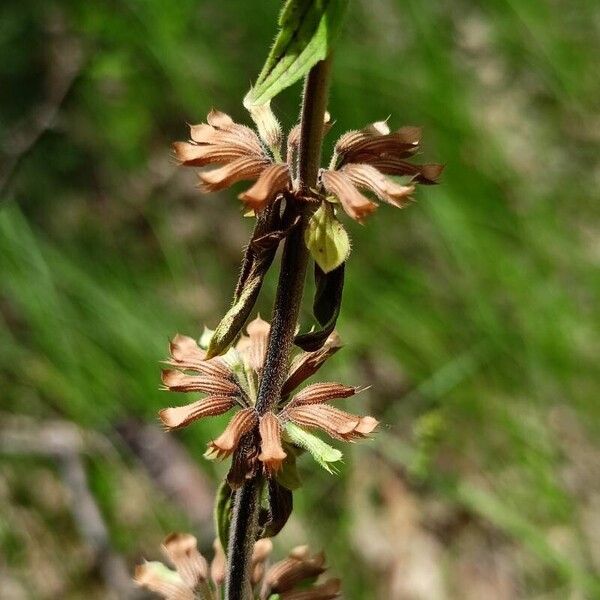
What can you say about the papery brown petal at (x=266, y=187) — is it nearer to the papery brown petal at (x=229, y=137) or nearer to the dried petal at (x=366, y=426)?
the papery brown petal at (x=229, y=137)

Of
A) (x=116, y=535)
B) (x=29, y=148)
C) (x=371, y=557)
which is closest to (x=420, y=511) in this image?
(x=371, y=557)

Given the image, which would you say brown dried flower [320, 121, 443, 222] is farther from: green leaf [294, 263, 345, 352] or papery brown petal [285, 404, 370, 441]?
papery brown petal [285, 404, 370, 441]

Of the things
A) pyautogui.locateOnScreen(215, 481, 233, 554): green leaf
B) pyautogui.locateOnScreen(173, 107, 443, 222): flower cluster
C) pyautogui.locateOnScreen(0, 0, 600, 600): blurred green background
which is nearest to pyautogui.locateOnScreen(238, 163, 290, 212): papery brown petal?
pyautogui.locateOnScreen(173, 107, 443, 222): flower cluster

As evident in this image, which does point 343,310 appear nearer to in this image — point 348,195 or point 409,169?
point 409,169

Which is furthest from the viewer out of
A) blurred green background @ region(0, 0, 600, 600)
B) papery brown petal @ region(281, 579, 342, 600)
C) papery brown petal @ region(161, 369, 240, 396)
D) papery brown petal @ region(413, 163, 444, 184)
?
blurred green background @ region(0, 0, 600, 600)

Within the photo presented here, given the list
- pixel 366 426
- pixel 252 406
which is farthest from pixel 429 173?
pixel 252 406
